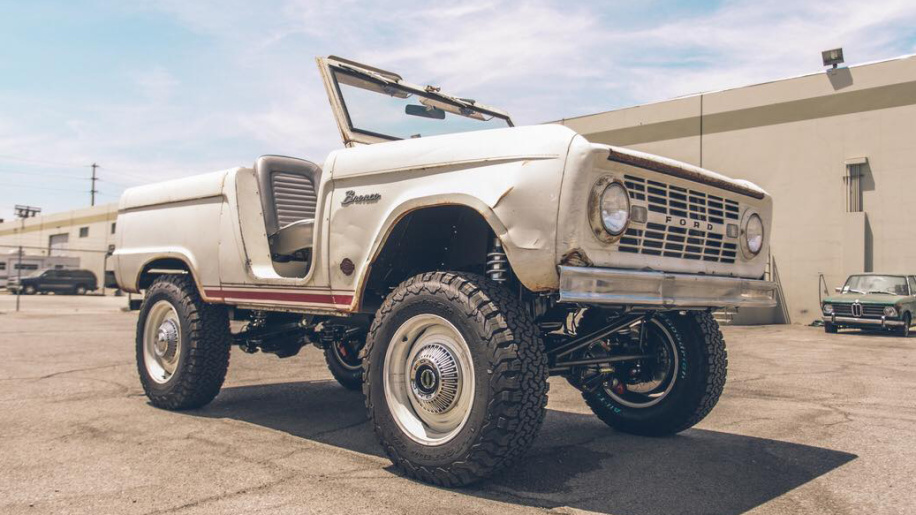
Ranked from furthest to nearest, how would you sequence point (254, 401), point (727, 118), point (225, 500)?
point (727, 118) → point (254, 401) → point (225, 500)

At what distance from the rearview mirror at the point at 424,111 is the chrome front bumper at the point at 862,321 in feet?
44.3

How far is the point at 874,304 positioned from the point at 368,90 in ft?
46.6

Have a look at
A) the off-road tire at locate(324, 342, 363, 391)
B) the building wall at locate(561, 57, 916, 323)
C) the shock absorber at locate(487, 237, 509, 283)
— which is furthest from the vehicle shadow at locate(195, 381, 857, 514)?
the building wall at locate(561, 57, 916, 323)

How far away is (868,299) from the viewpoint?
50.4 feet

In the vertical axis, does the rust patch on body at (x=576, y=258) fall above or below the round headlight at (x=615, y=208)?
below

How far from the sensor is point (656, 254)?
11.5ft

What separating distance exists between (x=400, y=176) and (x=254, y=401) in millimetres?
2906

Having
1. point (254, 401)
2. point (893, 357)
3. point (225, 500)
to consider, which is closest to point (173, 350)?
point (254, 401)

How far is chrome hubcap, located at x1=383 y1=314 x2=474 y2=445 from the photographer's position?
3.25 metres

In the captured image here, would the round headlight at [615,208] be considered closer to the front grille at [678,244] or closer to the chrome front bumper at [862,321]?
the front grille at [678,244]

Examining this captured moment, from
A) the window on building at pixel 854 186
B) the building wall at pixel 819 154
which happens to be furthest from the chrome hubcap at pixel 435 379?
the window on building at pixel 854 186

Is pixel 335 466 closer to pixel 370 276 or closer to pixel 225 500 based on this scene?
pixel 225 500

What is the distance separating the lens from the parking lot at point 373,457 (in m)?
2.99

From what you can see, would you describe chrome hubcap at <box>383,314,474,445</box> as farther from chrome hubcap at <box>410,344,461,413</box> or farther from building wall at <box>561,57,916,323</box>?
building wall at <box>561,57,916,323</box>
